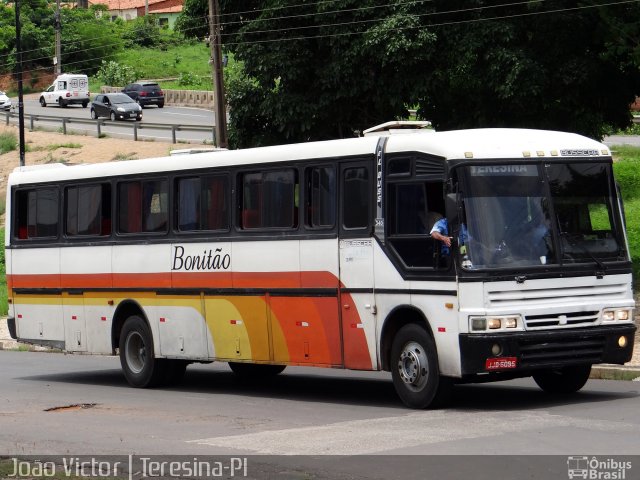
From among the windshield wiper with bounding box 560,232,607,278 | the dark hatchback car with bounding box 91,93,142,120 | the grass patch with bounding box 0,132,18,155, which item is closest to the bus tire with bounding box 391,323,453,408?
the windshield wiper with bounding box 560,232,607,278

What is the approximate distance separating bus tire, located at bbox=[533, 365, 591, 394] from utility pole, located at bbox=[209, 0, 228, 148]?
1671 centimetres

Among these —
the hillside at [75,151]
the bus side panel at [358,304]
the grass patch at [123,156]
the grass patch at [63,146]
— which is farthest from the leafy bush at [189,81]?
the bus side panel at [358,304]

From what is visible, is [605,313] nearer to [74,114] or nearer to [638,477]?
[638,477]

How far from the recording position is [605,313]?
1378 cm

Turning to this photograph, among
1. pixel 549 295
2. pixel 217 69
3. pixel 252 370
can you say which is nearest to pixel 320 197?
pixel 549 295

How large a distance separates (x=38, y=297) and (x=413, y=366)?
8398mm

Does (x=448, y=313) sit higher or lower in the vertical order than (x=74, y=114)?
lower

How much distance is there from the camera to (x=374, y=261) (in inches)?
571

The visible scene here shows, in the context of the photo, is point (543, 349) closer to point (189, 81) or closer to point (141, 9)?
point (189, 81)

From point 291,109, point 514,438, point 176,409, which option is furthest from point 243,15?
point 514,438

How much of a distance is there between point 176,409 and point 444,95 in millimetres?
13367

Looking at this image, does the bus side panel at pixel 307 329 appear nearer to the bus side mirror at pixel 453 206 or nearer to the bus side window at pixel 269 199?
the bus side window at pixel 269 199

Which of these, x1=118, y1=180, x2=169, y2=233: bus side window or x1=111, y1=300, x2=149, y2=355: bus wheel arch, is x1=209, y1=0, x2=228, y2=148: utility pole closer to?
x1=118, y1=180, x2=169, y2=233: bus side window

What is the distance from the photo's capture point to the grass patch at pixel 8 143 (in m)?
58.9
